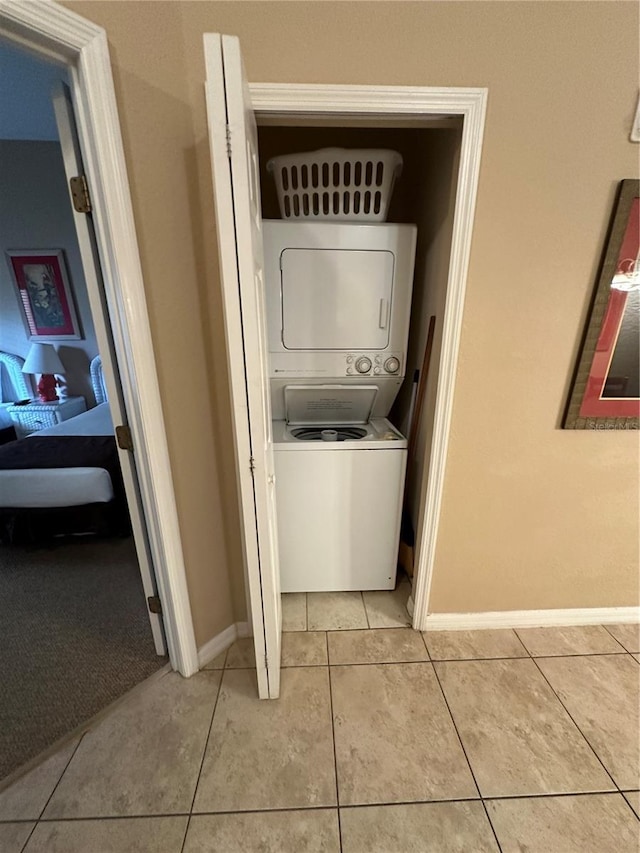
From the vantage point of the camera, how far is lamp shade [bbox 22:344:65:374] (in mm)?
3486

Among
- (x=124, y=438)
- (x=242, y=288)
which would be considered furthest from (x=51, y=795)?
(x=242, y=288)

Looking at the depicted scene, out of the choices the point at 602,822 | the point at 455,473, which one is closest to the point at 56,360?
the point at 455,473

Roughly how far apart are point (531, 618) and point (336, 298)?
1.78 metres

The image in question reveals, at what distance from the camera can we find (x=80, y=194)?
1003 millimetres

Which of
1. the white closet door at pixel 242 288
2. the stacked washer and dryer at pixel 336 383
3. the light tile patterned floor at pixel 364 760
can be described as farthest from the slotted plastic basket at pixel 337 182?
the light tile patterned floor at pixel 364 760

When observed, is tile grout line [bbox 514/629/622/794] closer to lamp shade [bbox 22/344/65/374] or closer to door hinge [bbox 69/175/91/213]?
door hinge [bbox 69/175/91/213]

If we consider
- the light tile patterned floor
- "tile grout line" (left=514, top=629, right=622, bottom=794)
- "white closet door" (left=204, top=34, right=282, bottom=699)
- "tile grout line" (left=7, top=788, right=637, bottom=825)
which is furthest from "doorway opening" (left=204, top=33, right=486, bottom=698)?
Result: "tile grout line" (left=514, top=629, right=622, bottom=794)

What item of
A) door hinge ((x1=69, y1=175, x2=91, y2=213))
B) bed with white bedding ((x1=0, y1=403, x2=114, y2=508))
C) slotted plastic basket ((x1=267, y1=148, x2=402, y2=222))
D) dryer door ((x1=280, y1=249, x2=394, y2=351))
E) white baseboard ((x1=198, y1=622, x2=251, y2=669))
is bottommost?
white baseboard ((x1=198, y1=622, x2=251, y2=669))

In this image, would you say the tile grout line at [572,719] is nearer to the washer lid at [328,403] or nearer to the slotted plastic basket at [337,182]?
the washer lid at [328,403]

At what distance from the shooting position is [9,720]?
134 centimetres

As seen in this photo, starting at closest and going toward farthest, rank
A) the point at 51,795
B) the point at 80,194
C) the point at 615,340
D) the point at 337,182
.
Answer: the point at 80,194 → the point at 51,795 → the point at 615,340 → the point at 337,182

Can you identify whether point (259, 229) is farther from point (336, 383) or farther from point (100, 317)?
point (336, 383)

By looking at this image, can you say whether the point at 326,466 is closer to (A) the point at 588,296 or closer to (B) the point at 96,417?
(A) the point at 588,296

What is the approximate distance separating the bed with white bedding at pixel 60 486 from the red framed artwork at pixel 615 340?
8.20 feet
